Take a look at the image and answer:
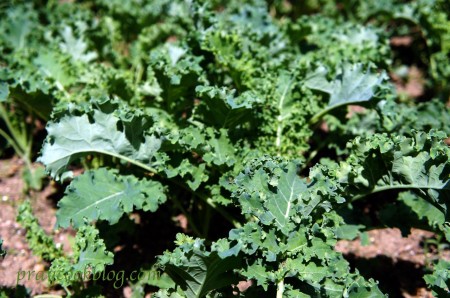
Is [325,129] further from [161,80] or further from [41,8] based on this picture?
[41,8]

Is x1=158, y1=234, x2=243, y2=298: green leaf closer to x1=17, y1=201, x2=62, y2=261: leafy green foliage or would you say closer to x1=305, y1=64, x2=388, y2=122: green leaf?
x1=17, y1=201, x2=62, y2=261: leafy green foliage

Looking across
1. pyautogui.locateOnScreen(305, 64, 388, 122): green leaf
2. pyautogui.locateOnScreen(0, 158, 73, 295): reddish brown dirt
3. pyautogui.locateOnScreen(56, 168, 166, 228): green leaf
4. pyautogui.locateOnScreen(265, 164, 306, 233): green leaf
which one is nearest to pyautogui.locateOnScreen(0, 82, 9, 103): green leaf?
pyautogui.locateOnScreen(0, 158, 73, 295): reddish brown dirt

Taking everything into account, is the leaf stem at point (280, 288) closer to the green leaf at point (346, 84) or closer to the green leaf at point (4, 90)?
the green leaf at point (346, 84)

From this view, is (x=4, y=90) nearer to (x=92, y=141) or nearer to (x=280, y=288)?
(x=92, y=141)

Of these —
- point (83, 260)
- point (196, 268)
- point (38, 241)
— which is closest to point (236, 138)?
point (196, 268)

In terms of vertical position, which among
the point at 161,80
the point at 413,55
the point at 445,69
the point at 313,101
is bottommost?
the point at 413,55

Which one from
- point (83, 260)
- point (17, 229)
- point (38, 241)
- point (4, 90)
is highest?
point (4, 90)

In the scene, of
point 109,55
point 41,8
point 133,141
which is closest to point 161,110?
point 133,141

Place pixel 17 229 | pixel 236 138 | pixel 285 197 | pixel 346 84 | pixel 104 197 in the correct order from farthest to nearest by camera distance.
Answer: pixel 17 229 < pixel 346 84 < pixel 236 138 < pixel 104 197 < pixel 285 197
